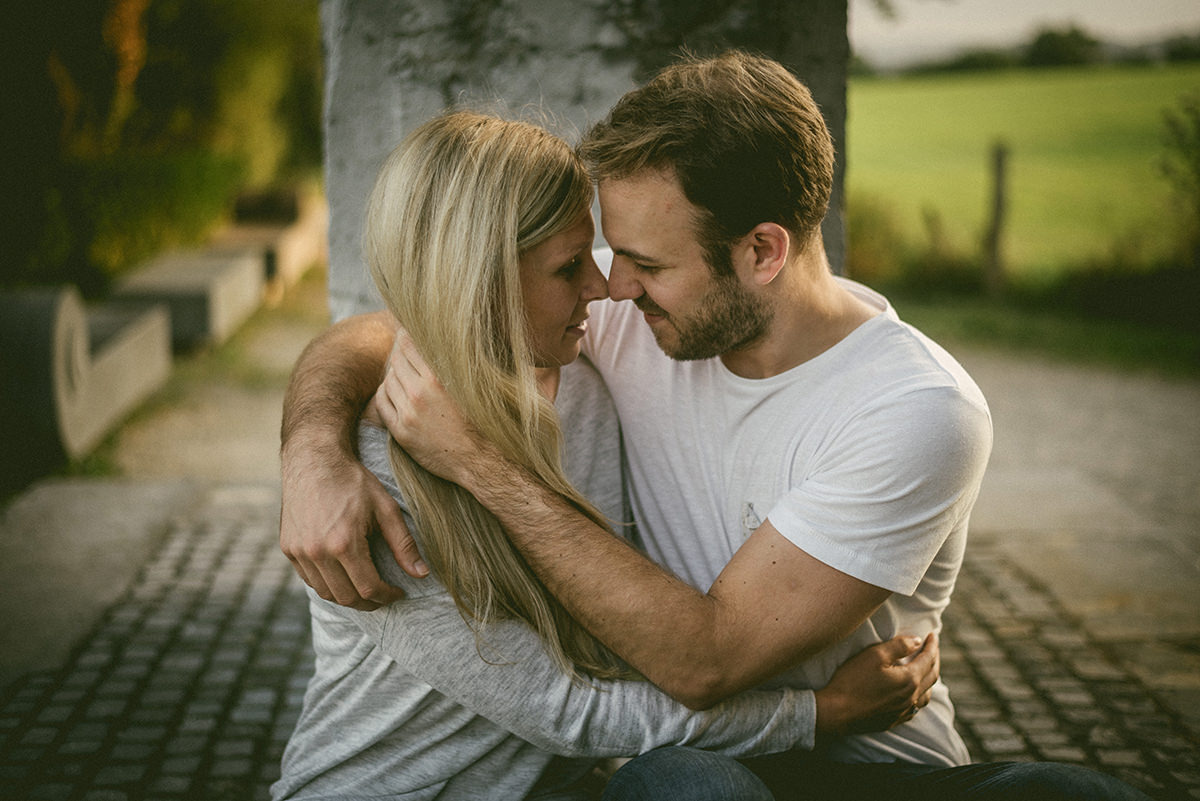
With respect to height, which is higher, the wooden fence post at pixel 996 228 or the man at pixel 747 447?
the man at pixel 747 447

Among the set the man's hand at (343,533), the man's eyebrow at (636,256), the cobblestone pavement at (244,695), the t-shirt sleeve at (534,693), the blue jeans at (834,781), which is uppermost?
the man's eyebrow at (636,256)

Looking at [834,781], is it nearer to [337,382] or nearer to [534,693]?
[534,693]

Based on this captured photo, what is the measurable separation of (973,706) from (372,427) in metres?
2.37

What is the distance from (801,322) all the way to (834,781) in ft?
3.29

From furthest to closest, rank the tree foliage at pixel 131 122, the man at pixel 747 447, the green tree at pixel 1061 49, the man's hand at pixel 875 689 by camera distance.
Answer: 1. the green tree at pixel 1061 49
2. the tree foliage at pixel 131 122
3. the man's hand at pixel 875 689
4. the man at pixel 747 447

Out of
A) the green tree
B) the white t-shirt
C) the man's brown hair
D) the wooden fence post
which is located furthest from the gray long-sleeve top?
the green tree

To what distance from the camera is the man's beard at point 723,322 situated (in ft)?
7.47

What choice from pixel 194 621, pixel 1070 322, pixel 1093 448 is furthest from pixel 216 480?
pixel 1070 322

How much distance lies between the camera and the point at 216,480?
5.50m

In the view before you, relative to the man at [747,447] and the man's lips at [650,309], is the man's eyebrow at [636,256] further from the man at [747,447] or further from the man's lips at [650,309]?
the man's lips at [650,309]

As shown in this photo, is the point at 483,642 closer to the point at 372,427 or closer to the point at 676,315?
the point at 372,427

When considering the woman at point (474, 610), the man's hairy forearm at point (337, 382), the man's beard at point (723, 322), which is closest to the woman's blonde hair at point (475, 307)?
the woman at point (474, 610)

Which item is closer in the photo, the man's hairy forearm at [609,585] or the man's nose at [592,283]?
the man's hairy forearm at [609,585]

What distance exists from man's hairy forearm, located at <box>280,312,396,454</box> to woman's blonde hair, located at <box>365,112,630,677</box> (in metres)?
0.19
